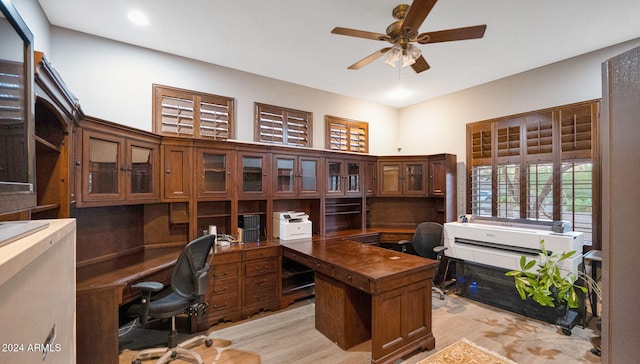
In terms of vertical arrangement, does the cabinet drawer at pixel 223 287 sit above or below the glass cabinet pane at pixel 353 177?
below

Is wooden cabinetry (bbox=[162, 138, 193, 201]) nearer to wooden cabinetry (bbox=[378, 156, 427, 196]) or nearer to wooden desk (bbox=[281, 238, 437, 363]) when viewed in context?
wooden desk (bbox=[281, 238, 437, 363])

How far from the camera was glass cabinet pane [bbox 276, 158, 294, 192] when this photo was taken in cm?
383

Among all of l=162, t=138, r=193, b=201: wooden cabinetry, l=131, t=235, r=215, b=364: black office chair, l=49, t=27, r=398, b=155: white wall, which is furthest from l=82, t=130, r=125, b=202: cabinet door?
l=131, t=235, r=215, b=364: black office chair

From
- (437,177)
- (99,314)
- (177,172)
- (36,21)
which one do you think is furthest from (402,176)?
(36,21)

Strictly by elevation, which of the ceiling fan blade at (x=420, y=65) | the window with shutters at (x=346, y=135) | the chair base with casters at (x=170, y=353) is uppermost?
the ceiling fan blade at (x=420, y=65)

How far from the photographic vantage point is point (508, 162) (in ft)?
13.4

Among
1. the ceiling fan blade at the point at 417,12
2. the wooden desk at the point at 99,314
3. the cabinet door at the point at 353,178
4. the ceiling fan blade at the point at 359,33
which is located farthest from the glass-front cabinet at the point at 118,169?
the ceiling fan blade at the point at 417,12

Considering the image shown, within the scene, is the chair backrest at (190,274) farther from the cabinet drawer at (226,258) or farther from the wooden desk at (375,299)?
the wooden desk at (375,299)

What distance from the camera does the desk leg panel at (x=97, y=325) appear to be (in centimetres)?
200

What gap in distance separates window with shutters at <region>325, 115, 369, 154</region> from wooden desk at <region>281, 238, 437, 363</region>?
7.28ft

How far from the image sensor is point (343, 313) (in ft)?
8.69

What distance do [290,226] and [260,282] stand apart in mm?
812

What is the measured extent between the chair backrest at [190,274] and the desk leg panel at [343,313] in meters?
1.20

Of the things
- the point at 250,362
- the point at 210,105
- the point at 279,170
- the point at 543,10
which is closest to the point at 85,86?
the point at 210,105
